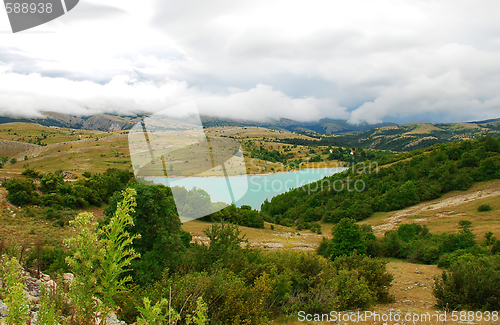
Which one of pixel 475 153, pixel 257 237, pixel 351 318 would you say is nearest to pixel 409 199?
pixel 475 153

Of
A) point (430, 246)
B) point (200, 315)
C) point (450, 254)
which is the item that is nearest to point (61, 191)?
point (200, 315)

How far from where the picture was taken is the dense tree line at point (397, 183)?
43.6 metres

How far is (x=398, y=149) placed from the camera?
16538 cm

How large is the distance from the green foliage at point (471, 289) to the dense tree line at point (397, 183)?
3820 centimetres

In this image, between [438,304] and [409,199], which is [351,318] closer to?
[438,304]

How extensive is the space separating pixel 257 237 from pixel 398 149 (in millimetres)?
167193

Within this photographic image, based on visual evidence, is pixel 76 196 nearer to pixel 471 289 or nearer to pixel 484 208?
pixel 471 289

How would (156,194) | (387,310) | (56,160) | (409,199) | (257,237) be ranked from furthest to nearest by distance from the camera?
(56,160), (409,199), (257,237), (156,194), (387,310)

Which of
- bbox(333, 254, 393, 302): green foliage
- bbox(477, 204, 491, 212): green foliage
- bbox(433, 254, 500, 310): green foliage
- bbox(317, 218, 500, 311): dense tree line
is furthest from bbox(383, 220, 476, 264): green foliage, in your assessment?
bbox(477, 204, 491, 212): green foliage

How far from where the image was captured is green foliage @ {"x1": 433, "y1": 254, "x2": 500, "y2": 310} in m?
8.64

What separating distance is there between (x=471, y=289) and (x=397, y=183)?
47.3m

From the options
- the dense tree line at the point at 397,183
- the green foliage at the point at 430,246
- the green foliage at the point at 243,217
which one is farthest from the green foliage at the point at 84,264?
the dense tree line at the point at 397,183

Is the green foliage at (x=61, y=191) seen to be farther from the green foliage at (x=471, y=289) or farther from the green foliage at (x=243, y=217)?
the green foliage at (x=471, y=289)

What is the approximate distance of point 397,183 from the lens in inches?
2013
